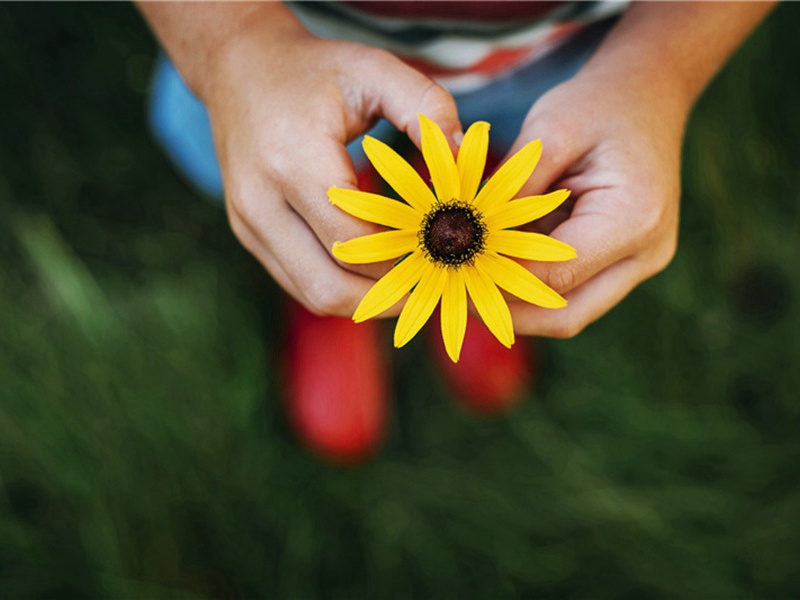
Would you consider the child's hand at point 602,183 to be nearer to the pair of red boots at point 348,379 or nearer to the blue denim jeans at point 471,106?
the blue denim jeans at point 471,106

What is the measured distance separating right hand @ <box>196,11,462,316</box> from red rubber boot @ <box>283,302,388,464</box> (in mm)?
610

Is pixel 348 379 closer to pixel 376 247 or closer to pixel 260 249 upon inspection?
pixel 260 249

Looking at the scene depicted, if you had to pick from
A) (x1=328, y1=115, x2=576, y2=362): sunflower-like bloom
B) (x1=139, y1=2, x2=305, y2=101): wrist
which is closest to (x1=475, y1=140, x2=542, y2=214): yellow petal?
(x1=328, y1=115, x2=576, y2=362): sunflower-like bloom

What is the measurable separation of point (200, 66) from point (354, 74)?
194 millimetres

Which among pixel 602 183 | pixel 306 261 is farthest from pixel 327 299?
pixel 602 183

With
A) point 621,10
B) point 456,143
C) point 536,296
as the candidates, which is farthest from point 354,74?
point 621,10

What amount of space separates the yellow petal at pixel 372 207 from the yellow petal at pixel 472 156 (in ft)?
0.15

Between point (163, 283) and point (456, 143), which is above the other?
point (163, 283)

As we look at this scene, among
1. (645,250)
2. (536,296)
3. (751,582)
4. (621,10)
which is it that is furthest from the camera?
(751,582)

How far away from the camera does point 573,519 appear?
4.29 ft

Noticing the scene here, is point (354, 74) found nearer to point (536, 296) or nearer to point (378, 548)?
point (536, 296)

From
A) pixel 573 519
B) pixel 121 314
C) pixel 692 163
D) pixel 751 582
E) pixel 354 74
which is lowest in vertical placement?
pixel 751 582

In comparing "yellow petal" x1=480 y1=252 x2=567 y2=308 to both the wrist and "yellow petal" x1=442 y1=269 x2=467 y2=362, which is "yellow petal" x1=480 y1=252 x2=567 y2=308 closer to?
"yellow petal" x1=442 y1=269 x2=467 y2=362

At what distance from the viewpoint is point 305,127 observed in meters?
0.68
